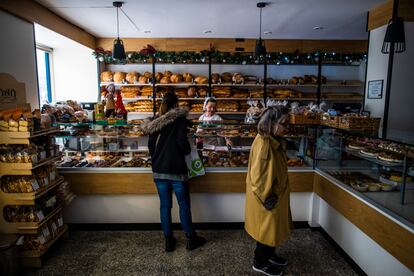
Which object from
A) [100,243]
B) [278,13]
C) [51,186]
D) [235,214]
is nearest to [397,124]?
[278,13]

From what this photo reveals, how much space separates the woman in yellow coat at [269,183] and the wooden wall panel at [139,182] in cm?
82

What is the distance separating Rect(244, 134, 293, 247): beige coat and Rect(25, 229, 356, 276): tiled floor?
0.47 metres

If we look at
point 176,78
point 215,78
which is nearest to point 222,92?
point 215,78

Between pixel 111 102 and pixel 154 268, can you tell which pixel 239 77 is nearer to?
pixel 111 102

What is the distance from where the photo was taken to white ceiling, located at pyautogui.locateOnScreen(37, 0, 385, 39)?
13.4 feet

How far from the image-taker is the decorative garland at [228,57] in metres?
6.23

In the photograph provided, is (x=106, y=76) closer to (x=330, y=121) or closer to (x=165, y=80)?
(x=165, y=80)

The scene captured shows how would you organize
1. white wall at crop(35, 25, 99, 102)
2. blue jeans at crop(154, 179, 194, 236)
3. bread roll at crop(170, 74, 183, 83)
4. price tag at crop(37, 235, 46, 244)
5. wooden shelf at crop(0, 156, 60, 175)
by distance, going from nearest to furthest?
1. wooden shelf at crop(0, 156, 60, 175)
2. price tag at crop(37, 235, 46, 244)
3. blue jeans at crop(154, 179, 194, 236)
4. bread roll at crop(170, 74, 183, 83)
5. white wall at crop(35, 25, 99, 102)

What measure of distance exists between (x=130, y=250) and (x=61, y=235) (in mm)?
821

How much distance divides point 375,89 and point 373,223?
2.94m

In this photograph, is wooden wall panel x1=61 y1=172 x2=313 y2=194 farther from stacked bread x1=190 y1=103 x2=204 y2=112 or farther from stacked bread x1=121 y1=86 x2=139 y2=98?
stacked bread x1=121 y1=86 x2=139 y2=98

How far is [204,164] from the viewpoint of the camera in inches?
135

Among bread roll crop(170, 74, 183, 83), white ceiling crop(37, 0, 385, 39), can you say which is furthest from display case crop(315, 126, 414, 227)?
bread roll crop(170, 74, 183, 83)

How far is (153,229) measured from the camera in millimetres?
3475
